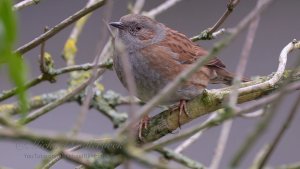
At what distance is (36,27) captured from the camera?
5711 millimetres

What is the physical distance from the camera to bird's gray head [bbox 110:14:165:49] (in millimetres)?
4254

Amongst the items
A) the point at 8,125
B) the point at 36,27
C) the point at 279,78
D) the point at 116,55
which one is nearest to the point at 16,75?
the point at 8,125

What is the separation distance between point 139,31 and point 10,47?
323 centimetres

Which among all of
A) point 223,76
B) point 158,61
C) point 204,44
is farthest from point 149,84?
point 204,44

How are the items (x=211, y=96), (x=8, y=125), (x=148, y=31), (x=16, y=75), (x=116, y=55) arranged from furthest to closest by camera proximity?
(x=148, y=31) < (x=116, y=55) < (x=211, y=96) < (x=8, y=125) < (x=16, y=75)

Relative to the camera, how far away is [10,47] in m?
1.14

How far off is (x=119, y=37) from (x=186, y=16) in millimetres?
1784

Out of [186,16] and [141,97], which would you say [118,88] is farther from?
[141,97]

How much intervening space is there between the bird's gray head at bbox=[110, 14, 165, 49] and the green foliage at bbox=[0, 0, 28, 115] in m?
3.07

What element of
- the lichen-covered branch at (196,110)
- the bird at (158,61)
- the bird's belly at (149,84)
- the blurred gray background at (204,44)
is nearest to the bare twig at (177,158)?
the lichen-covered branch at (196,110)

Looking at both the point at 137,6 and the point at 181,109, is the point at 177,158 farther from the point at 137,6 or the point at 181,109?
the point at 137,6

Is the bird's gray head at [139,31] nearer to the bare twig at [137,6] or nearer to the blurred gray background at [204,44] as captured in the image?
the bare twig at [137,6]

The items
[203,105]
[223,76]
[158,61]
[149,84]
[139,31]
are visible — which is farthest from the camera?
[223,76]

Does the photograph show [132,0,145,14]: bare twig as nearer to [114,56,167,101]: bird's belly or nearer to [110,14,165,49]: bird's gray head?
[110,14,165,49]: bird's gray head
